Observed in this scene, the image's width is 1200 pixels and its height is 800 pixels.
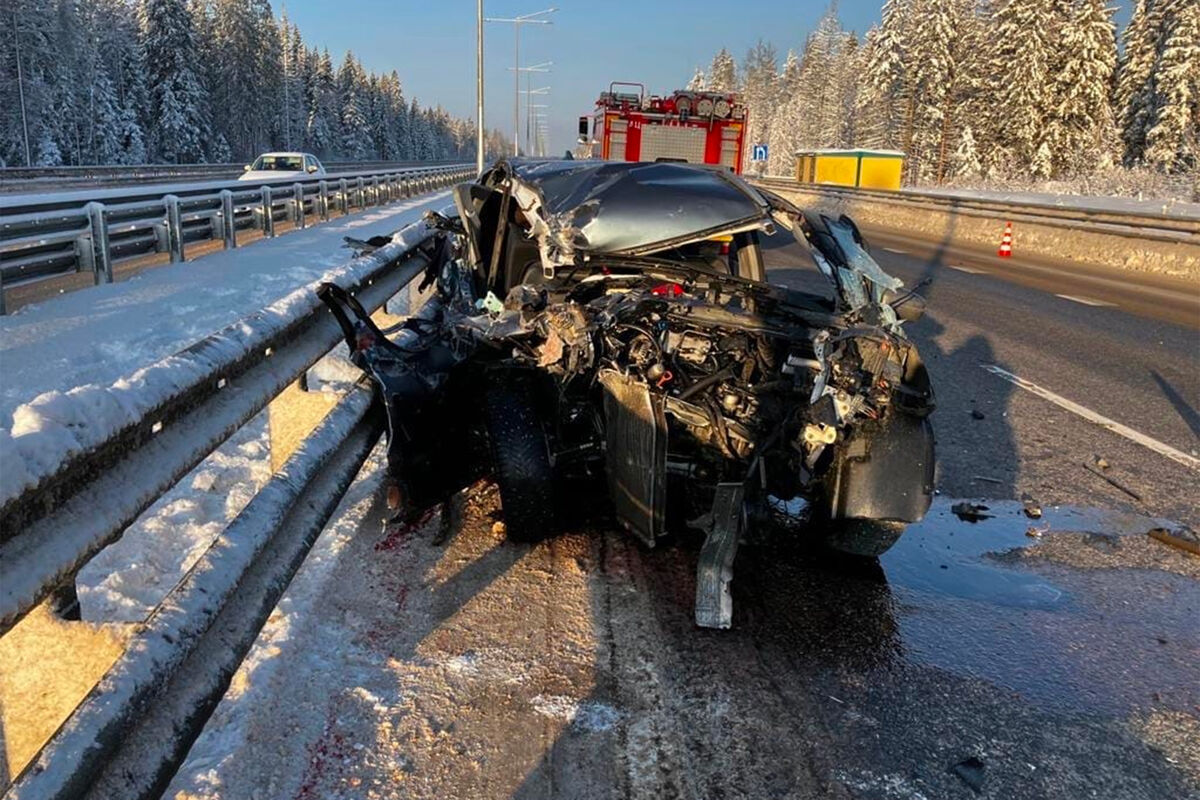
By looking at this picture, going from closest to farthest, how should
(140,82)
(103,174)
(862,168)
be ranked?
(103,174)
(862,168)
(140,82)

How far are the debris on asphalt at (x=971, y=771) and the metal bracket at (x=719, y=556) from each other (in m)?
0.90

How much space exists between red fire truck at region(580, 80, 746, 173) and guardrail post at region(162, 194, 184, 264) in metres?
12.4

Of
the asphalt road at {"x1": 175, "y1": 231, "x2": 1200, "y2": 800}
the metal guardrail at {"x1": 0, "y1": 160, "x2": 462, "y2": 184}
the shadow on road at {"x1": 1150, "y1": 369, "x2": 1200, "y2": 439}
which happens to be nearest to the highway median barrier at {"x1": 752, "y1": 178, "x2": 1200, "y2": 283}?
the shadow on road at {"x1": 1150, "y1": 369, "x2": 1200, "y2": 439}

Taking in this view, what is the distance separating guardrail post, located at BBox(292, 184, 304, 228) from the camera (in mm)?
20094

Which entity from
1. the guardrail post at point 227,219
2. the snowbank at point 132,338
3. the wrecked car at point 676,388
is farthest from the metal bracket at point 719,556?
the guardrail post at point 227,219

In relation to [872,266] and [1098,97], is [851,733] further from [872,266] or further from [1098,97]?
[1098,97]

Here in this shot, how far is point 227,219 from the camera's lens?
14.8 metres

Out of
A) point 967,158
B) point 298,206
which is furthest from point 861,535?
point 967,158

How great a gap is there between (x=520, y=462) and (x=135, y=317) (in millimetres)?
7169

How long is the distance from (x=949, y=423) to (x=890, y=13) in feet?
250

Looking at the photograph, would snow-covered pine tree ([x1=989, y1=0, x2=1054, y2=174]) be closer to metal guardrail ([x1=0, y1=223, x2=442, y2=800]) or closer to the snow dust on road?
the snow dust on road

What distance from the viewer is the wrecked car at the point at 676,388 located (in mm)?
3389

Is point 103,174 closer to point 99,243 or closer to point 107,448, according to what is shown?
point 99,243

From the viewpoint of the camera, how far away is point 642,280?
414cm
